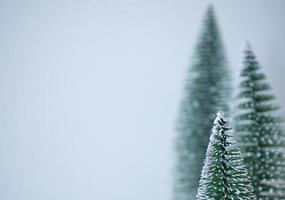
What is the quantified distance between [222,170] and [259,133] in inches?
336

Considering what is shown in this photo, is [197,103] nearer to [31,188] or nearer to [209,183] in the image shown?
[209,183]

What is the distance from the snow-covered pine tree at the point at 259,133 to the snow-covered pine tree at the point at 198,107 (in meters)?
4.20

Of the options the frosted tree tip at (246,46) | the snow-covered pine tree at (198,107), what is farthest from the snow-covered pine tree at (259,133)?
the snow-covered pine tree at (198,107)

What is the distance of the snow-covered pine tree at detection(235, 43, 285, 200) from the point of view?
2191cm

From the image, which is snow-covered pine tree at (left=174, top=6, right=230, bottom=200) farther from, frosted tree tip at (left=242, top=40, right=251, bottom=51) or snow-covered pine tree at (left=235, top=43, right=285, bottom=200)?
frosted tree tip at (left=242, top=40, right=251, bottom=51)

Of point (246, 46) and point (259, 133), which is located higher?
Result: point (246, 46)

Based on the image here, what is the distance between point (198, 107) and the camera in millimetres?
28156

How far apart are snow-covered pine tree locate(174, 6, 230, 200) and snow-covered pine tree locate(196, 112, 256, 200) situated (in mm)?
12533

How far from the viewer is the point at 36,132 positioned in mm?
191500

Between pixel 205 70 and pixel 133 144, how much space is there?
314 feet

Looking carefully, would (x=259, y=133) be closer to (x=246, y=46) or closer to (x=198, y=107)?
(x=246, y=46)

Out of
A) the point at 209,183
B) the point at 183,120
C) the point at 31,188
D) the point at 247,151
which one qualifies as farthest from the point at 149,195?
the point at 209,183

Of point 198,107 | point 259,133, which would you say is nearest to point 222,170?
point 259,133

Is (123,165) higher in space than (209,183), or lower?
higher
